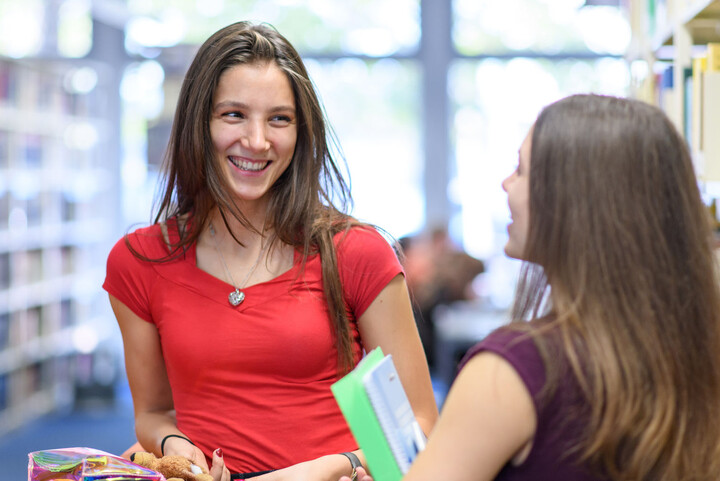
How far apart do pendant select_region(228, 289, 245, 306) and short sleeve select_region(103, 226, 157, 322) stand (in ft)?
0.56

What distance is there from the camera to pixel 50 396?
6.20 metres

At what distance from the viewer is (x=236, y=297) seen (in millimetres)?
1535

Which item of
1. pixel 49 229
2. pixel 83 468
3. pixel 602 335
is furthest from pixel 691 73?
pixel 49 229

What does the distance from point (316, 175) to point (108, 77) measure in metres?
6.51

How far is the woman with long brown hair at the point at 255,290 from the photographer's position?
→ 1.48 metres

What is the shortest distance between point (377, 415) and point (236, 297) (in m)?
0.62

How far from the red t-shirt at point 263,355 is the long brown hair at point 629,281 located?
0.60 m

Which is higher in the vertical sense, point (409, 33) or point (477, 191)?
point (409, 33)

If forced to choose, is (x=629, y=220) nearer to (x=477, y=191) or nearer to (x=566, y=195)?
(x=566, y=195)

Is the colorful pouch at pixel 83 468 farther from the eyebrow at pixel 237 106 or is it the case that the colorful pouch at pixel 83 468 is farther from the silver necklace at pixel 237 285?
the eyebrow at pixel 237 106

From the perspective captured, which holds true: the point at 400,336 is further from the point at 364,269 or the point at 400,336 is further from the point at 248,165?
the point at 248,165

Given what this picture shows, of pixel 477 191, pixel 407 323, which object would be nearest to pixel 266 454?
pixel 407 323

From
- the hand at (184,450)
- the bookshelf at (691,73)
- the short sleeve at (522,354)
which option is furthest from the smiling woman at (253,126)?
the bookshelf at (691,73)

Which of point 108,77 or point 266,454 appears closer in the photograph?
point 266,454
